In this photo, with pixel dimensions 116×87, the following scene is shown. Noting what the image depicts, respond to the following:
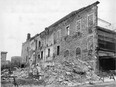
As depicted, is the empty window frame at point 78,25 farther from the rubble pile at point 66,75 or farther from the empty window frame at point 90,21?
the rubble pile at point 66,75

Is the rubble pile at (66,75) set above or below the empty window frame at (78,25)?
below

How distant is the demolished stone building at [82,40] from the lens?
17.0 m

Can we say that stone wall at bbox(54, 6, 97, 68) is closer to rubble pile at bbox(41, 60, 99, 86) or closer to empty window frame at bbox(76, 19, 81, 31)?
empty window frame at bbox(76, 19, 81, 31)

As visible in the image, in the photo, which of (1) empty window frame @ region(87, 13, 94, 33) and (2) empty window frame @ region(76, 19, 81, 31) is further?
(2) empty window frame @ region(76, 19, 81, 31)

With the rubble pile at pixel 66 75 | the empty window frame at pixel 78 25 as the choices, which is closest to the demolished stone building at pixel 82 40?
the empty window frame at pixel 78 25

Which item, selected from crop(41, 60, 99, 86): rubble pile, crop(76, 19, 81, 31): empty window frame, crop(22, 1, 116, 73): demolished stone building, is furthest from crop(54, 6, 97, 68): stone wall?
crop(41, 60, 99, 86): rubble pile

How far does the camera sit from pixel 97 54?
16.5 metres

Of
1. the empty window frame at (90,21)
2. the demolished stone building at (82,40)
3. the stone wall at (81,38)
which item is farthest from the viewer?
the empty window frame at (90,21)

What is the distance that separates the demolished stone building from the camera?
1698 cm

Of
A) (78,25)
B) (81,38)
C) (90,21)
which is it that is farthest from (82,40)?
(90,21)

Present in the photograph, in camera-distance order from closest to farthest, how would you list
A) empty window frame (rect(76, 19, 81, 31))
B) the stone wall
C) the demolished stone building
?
the demolished stone building < the stone wall < empty window frame (rect(76, 19, 81, 31))

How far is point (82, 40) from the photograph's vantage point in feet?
61.3

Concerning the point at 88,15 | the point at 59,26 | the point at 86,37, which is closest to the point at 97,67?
the point at 86,37

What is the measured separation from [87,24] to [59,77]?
9.08 meters
